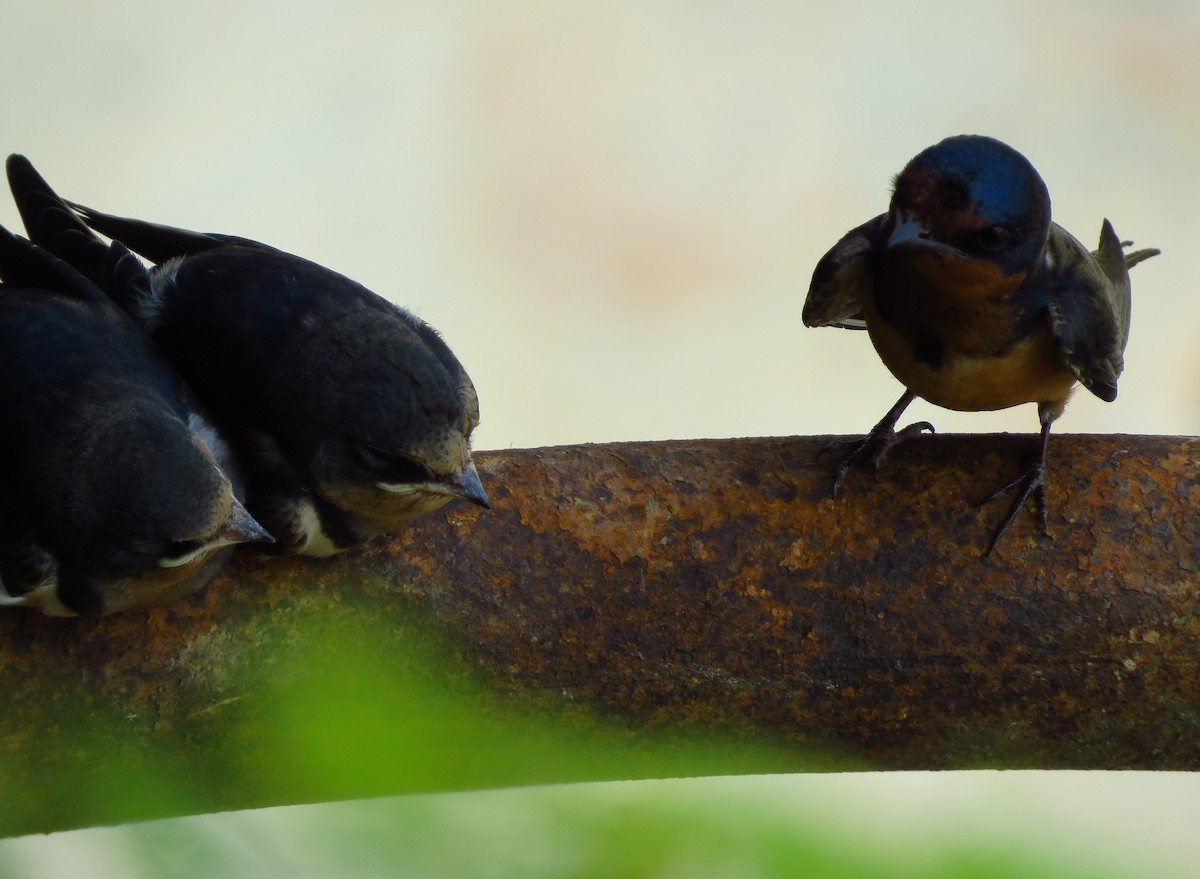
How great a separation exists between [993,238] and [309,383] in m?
1.10

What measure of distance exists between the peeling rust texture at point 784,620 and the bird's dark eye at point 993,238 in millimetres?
554

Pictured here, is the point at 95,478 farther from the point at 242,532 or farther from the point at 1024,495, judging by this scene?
the point at 1024,495

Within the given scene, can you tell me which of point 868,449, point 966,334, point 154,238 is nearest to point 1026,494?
point 868,449

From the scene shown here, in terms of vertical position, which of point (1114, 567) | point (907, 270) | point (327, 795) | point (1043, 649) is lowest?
point (1043, 649)

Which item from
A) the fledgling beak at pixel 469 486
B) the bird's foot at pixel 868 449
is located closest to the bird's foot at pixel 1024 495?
the bird's foot at pixel 868 449

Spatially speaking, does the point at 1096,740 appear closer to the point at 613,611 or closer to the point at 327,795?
the point at 613,611

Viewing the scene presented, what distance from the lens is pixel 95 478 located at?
1.53 meters

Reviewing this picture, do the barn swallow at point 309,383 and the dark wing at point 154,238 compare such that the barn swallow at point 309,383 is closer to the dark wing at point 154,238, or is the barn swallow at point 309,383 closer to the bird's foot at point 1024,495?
the dark wing at point 154,238

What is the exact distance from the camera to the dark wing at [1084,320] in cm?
210

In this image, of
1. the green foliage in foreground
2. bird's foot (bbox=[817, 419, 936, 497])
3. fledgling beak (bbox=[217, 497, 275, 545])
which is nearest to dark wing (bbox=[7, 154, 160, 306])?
fledgling beak (bbox=[217, 497, 275, 545])

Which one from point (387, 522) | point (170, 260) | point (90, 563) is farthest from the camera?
point (170, 260)

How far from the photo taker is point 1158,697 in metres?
1.51

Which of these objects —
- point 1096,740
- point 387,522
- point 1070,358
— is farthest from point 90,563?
point 1070,358

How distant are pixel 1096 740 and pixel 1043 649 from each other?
142 millimetres
